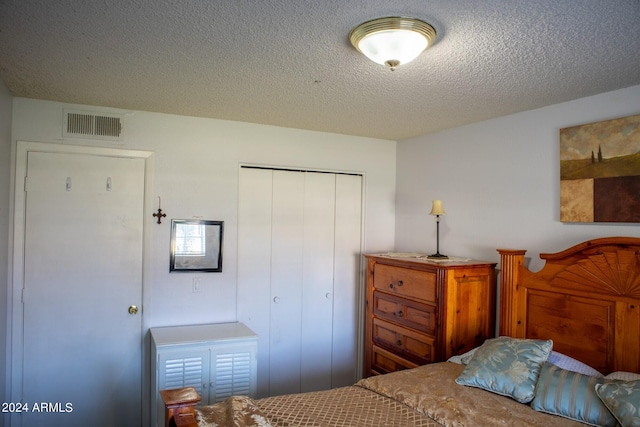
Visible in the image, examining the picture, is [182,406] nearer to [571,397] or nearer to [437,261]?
[571,397]

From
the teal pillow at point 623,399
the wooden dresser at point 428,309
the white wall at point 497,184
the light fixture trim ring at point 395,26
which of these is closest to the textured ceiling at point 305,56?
the light fixture trim ring at point 395,26

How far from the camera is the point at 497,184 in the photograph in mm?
3301

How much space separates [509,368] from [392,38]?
175 centimetres

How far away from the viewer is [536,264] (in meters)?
2.99

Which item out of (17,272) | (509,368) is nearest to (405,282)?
(509,368)

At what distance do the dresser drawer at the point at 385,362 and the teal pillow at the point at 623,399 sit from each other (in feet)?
4.65

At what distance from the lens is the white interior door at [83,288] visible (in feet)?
10.1

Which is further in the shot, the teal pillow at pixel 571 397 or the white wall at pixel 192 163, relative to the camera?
the white wall at pixel 192 163

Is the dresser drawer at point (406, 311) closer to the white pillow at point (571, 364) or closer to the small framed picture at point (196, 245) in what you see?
the white pillow at point (571, 364)

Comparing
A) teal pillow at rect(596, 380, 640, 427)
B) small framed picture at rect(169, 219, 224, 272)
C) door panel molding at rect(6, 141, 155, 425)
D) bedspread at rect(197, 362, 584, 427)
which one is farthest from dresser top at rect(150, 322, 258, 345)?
teal pillow at rect(596, 380, 640, 427)

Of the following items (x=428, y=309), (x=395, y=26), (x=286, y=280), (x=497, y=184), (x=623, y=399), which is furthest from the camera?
(x=286, y=280)

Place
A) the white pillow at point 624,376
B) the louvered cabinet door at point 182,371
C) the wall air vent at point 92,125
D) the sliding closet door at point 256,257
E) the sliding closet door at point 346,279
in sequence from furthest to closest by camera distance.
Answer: the sliding closet door at point 346,279 < the sliding closet door at point 256,257 < the wall air vent at point 92,125 < the louvered cabinet door at point 182,371 < the white pillow at point 624,376

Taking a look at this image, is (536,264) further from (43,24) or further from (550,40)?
(43,24)

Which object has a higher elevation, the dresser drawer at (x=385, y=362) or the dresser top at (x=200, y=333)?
the dresser top at (x=200, y=333)
